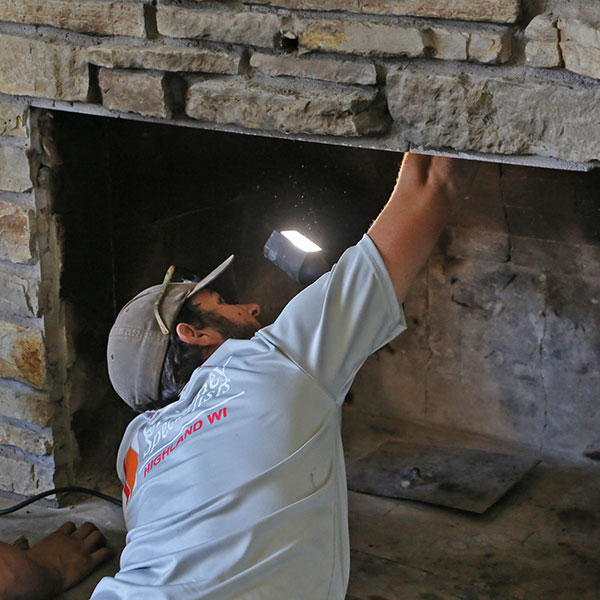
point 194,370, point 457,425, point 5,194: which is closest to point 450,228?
point 457,425

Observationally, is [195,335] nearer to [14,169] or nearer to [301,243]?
[301,243]

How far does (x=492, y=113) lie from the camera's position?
5.33 ft

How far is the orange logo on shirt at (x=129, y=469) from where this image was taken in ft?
6.98

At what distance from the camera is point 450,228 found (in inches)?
104

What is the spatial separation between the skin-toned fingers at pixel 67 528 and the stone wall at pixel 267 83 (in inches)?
6.9

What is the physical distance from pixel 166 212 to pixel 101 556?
2.74 ft

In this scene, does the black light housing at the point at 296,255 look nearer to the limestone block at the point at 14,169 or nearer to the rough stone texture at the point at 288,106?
the rough stone texture at the point at 288,106

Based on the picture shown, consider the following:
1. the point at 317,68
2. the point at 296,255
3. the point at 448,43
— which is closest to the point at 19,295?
the point at 296,255

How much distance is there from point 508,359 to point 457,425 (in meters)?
0.27

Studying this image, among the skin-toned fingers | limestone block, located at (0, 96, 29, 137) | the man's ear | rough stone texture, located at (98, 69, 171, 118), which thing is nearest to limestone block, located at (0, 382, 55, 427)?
the skin-toned fingers

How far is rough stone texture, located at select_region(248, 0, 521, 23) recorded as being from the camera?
1.55 m

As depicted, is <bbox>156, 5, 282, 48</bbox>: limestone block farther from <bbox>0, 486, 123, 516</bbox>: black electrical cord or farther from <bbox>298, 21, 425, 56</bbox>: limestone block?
<bbox>0, 486, 123, 516</bbox>: black electrical cord

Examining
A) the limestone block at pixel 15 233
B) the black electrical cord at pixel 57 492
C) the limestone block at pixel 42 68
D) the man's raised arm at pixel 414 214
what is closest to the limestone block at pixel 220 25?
the limestone block at pixel 42 68

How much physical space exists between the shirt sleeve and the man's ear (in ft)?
1.14
